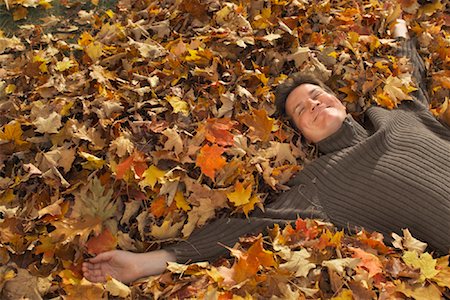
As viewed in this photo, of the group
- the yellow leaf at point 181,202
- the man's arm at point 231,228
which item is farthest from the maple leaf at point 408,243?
the yellow leaf at point 181,202

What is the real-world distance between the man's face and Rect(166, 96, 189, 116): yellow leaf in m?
0.66

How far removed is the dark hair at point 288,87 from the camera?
135 inches

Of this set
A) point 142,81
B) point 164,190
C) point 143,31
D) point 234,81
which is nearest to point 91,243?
point 164,190

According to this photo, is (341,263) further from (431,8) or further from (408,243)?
(431,8)

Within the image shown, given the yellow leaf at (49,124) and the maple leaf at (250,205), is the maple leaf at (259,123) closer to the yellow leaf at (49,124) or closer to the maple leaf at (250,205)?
the maple leaf at (250,205)

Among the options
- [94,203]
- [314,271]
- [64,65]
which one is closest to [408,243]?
[314,271]

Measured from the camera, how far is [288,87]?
3.41 metres

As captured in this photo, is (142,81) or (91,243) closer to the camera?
(91,243)

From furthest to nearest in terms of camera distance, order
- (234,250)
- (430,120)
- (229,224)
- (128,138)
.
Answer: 1. (430,120)
2. (128,138)
3. (229,224)
4. (234,250)

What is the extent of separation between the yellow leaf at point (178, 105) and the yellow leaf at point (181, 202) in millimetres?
552

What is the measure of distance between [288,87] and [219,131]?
1.97ft

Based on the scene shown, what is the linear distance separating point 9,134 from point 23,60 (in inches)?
30.8

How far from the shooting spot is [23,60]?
3.72 meters

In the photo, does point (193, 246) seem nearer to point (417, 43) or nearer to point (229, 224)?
point (229, 224)
